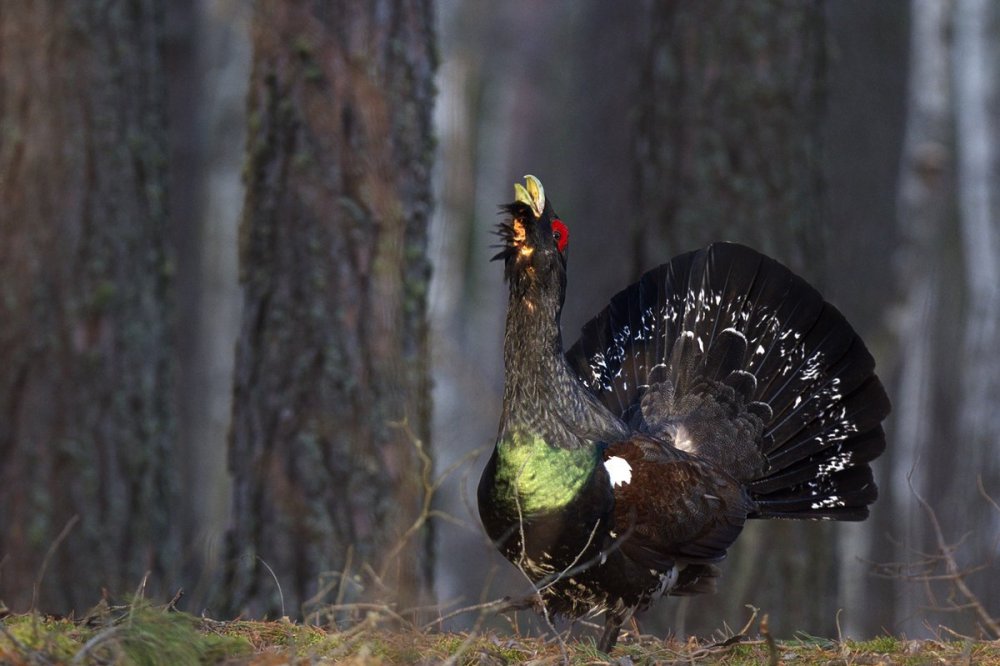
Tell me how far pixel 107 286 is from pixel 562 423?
3.50 m

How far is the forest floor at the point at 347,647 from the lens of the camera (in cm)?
337

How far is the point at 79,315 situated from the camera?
23.6ft

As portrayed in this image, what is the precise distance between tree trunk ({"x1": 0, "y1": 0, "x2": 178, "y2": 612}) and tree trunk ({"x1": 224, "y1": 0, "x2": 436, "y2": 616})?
4.75 ft

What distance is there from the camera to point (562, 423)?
5055 millimetres

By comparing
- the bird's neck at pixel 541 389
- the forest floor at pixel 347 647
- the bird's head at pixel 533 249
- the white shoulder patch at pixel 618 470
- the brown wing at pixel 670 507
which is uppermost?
the bird's head at pixel 533 249

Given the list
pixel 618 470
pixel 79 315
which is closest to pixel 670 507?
pixel 618 470

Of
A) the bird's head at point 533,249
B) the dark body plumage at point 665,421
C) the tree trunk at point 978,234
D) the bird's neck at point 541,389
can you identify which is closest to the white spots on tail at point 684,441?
the dark body plumage at point 665,421

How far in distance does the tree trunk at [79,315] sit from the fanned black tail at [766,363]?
114 inches

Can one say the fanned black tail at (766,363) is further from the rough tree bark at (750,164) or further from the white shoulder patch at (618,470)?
the rough tree bark at (750,164)

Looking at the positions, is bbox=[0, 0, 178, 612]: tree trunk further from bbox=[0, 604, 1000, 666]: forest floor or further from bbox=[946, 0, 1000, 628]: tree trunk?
bbox=[946, 0, 1000, 628]: tree trunk

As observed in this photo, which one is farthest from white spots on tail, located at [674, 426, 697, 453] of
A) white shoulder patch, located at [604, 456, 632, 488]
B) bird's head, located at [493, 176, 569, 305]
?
bird's head, located at [493, 176, 569, 305]

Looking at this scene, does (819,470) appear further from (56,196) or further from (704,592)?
(56,196)

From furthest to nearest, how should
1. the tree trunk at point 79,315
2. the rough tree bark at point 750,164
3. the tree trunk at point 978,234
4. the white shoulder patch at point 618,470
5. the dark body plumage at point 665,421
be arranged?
the tree trunk at point 978,234
the rough tree bark at point 750,164
the tree trunk at point 79,315
the white shoulder patch at point 618,470
the dark body plumage at point 665,421

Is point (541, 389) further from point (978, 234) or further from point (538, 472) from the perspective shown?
point (978, 234)
